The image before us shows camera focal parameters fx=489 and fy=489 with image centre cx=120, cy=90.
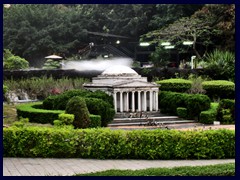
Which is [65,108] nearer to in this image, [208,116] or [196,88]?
[208,116]

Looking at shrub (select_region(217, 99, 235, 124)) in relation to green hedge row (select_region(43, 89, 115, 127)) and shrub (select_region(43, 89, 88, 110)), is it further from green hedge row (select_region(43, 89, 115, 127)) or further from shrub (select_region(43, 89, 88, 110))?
shrub (select_region(43, 89, 88, 110))

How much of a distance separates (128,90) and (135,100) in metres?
0.62

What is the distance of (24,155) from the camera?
38.7ft

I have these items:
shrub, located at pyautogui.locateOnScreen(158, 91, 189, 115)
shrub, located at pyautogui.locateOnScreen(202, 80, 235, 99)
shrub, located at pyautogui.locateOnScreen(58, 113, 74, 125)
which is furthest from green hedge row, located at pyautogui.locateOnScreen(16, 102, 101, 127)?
shrub, located at pyautogui.locateOnScreen(202, 80, 235, 99)

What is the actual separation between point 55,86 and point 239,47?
57.2 feet

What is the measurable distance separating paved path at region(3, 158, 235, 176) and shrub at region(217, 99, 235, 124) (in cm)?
709

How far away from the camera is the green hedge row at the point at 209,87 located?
22.1 metres

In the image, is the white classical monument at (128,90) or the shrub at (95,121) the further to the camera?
the white classical monument at (128,90)

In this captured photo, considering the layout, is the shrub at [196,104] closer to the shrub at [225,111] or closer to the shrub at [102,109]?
the shrub at [225,111]

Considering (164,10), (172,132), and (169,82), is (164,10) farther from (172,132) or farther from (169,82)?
(172,132)

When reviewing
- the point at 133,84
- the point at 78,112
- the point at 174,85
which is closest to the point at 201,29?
the point at 174,85

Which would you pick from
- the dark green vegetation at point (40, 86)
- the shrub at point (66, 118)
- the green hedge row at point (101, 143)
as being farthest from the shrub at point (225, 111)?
the dark green vegetation at point (40, 86)

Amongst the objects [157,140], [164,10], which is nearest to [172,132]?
[157,140]

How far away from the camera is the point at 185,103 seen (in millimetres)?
19375
